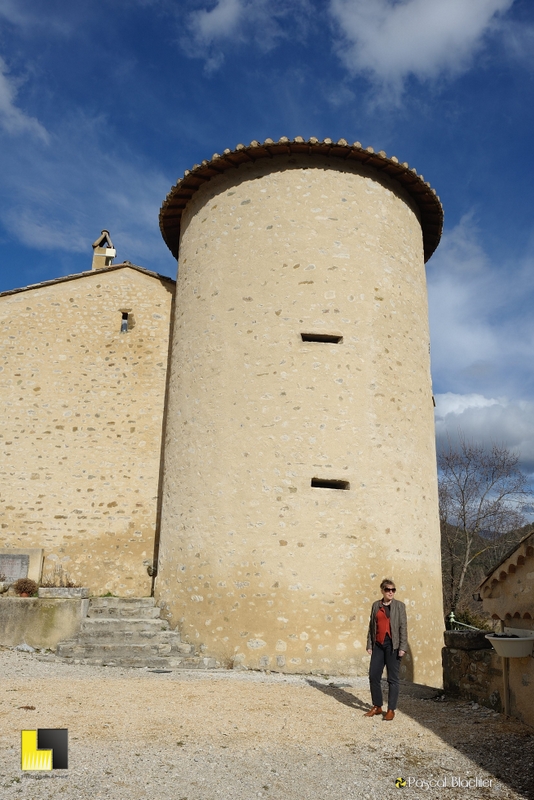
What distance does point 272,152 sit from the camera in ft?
33.0

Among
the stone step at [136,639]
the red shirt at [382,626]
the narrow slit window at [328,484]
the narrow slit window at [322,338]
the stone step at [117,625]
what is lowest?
the stone step at [136,639]

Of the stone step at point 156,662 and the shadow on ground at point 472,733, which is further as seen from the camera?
the stone step at point 156,662

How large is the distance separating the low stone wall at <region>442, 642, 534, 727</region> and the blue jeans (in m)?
1.02

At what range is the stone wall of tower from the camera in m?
10.7

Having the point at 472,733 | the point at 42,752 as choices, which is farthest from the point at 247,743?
the point at 472,733

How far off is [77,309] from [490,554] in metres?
19.2

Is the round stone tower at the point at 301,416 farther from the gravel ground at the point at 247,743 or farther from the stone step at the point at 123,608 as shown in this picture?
the gravel ground at the point at 247,743

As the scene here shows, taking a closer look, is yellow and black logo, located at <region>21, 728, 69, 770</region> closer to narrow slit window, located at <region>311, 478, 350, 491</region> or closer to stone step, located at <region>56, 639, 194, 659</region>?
stone step, located at <region>56, 639, 194, 659</region>

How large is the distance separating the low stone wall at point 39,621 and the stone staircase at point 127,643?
0.20 meters

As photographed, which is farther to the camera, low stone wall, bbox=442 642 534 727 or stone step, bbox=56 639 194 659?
stone step, bbox=56 639 194 659

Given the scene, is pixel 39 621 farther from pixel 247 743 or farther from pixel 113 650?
pixel 247 743

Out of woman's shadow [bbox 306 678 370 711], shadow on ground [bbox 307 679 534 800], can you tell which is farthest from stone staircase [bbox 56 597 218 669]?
shadow on ground [bbox 307 679 534 800]

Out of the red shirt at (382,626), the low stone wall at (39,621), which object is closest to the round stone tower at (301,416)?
the low stone wall at (39,621)

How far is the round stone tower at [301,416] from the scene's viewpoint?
836 cm
